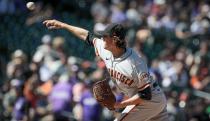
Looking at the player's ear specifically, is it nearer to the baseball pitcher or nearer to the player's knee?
the baseball pitcher

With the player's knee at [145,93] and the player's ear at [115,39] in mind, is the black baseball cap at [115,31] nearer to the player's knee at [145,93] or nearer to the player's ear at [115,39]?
the player's ear at [115,39]

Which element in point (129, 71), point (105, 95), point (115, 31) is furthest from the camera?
point (105, 95)

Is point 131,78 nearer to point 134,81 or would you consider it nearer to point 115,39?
point 134,81

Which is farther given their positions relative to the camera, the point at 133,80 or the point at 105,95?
the point at 105,95

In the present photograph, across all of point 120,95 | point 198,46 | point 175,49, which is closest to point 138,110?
point 120,95

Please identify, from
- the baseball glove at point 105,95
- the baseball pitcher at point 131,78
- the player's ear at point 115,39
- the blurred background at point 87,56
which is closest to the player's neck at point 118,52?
the baseball pitcher at point 131,78

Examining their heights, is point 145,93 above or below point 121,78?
below

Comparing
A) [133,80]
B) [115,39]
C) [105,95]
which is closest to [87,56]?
[105,95]

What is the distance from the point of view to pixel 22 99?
11453mm

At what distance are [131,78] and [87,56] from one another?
728 cm

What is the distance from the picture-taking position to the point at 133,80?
7598mm

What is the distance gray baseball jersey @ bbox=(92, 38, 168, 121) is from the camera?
7.56 metres

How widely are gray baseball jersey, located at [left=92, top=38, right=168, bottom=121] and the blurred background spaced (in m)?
3.59

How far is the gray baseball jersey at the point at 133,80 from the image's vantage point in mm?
7562
